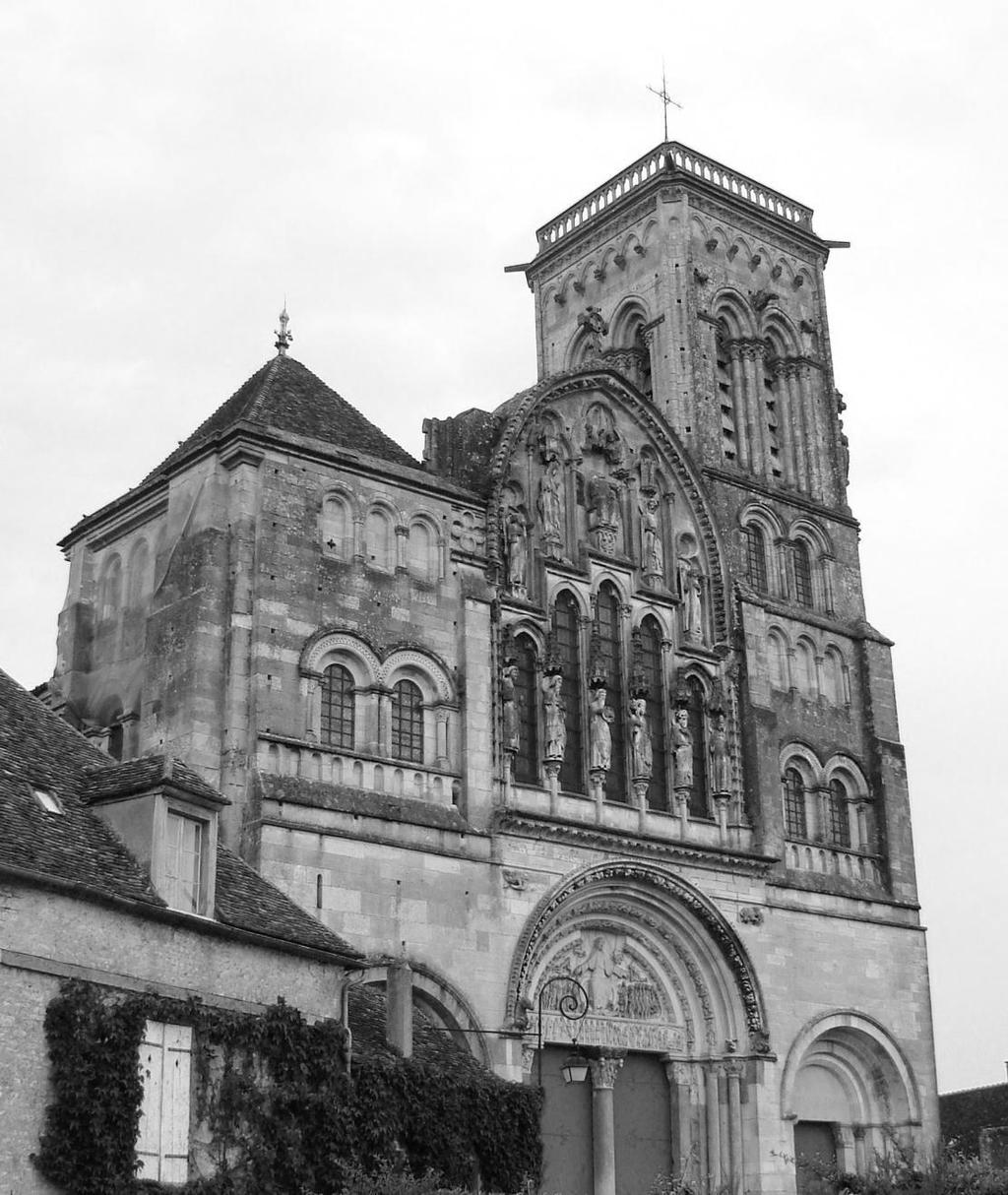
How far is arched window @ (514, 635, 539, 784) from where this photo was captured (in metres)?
29.5

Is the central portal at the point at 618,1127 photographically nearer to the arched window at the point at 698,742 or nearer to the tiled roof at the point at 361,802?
the tiled roof at the point at 361,802

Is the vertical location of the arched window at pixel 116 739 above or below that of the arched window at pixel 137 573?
below

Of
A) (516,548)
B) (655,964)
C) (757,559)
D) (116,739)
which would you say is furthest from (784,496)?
(116,739)

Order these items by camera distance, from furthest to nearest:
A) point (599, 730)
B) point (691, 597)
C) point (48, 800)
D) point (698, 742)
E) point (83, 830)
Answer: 1. point (691, 597)
2. point (698, 742)
3. point (599, 730)
4. point (48, 800)
5. point (83, 830)

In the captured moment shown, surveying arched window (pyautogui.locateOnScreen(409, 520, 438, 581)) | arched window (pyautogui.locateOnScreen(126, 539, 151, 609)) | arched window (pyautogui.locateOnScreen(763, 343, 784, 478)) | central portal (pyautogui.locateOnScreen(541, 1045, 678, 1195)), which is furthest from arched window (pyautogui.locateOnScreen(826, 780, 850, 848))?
arched window (pyautogui.locateOnScreen(126, 539, 151, 609))

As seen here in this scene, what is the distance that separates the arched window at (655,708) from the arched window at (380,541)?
575cm

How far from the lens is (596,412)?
33312 millimetres

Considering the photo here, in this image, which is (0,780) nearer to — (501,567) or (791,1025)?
(501,567)

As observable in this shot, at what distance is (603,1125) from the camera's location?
93.7 ft

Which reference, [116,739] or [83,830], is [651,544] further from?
[83,830]

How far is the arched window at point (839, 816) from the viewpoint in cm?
3400

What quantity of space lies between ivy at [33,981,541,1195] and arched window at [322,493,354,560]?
7549 millimetres

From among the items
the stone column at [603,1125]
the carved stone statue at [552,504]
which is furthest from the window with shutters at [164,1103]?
the carved stone statue at [552,504]

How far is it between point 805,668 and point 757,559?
246 cm
